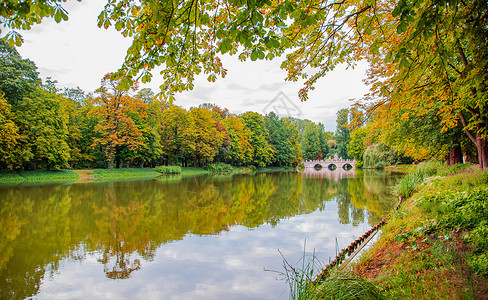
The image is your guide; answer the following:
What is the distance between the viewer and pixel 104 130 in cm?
2766

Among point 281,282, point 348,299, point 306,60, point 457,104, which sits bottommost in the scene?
point 281,282

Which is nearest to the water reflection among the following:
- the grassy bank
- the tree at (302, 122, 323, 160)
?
the grassy bank

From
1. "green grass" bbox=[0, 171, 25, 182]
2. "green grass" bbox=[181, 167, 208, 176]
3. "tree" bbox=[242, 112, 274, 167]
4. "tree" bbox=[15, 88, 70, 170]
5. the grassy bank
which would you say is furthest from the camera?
Answer: "tree" bbox=[242, 112, 274, 167]

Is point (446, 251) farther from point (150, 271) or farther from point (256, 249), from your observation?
point (150, 271)

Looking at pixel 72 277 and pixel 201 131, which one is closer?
pixel 72 277

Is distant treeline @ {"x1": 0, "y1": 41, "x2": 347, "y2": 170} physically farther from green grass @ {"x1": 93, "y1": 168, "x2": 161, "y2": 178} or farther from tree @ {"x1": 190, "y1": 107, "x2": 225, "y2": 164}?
green grass @ {"x1": 93, "y1": 168, "x2": 161, "y2": 178}

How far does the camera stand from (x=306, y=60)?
14.3 ft

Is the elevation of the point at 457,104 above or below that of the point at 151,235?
above

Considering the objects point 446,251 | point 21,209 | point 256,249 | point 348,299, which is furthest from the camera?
point 21,209

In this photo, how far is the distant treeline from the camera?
842 inches

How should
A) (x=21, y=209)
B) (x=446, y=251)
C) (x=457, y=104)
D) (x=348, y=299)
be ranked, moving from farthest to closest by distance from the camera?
(x=21, y=209), (x=457, y=104), (x=446, y=251), (x=348, y=299)

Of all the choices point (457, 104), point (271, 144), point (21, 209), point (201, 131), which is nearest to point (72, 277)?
point (21, 209)

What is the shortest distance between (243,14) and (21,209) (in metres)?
10.9

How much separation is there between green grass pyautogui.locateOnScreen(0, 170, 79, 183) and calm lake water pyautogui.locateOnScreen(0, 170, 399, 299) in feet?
44.7
